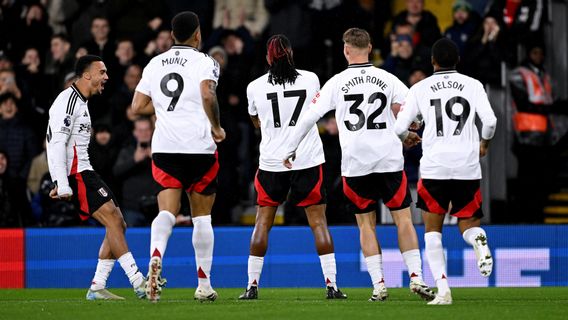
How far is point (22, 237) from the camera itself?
15719 mm

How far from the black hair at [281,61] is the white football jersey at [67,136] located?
5.95 feet

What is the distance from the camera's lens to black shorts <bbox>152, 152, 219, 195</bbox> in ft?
34.5

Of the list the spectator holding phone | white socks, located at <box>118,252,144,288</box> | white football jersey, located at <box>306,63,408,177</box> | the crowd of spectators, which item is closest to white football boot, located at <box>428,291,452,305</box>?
white football jersey, located at <box>306,63,408,177</box>

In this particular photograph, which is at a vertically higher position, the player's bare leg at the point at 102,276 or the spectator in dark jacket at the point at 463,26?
the spectator in dark jacket at the point at 463,26

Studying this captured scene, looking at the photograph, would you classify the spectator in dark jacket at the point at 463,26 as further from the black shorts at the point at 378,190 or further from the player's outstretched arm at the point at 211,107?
the player's outstretched arm at the point at 211,107

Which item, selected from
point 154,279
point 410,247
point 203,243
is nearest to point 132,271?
point 203,243

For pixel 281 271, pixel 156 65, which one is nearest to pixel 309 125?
pixel 156 65

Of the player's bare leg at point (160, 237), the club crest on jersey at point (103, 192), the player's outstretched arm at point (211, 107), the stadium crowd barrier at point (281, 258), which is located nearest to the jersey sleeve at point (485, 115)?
the player's outstretched arm at point (211, 107)

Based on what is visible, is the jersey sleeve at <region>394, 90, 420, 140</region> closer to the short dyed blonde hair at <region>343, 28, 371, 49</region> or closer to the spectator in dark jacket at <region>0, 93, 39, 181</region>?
the short dyed blonde hair at <region>343, 28, 371, 49</region>

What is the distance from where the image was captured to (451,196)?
34.7ft

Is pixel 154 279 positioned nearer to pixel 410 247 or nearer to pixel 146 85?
pixel 146 85

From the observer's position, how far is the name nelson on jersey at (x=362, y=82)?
11.0 m

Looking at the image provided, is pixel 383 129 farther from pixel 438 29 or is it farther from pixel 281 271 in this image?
pixel 438 29

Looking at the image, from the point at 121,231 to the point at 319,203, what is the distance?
189 cm
